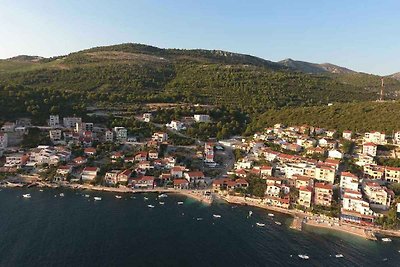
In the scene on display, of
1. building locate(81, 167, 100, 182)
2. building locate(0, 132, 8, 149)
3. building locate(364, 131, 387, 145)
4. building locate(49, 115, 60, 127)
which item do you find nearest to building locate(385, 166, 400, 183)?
building locate(364, 131, 387, 145)

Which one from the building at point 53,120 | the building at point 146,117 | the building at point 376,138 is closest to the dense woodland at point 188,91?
the building at point 53,120

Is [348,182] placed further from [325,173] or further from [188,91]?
[188,91]

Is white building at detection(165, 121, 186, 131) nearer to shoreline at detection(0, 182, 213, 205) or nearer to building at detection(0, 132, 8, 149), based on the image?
shoreline at detection(0, 182, 213, 205)

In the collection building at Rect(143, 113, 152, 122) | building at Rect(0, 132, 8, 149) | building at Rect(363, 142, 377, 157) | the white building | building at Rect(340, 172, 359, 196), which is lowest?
building at Rect(340, 172, 359, 196)

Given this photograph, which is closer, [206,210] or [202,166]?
[206,210]

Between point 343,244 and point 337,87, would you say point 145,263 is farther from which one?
point 337,87

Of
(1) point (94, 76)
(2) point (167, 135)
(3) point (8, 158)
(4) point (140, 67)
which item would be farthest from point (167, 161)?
(4) point (140, 67)
